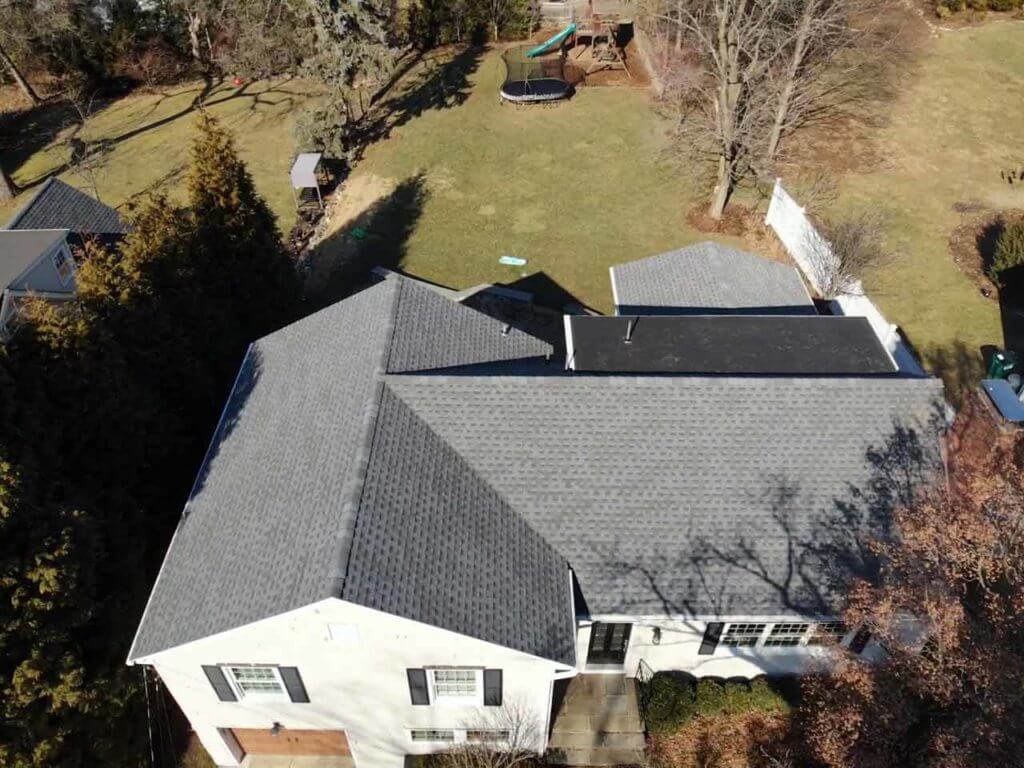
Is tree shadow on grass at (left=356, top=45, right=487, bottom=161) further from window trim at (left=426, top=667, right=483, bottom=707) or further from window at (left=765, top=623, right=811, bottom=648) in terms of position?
window at (left=765, top=623, right=811, bottom=648)

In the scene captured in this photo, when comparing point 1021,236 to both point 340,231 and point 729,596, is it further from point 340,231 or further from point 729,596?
point 340,231

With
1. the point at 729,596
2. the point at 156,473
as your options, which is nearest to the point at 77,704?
the point at 156,473

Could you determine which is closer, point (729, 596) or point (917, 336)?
point (729, 596)

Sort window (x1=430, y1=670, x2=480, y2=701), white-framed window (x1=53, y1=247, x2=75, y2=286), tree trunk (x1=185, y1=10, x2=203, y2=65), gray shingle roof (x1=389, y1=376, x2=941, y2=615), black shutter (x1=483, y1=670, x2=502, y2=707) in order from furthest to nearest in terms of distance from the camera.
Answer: tree trunk (x1=185, y1=10, x2=203, y2=65) → white-framed window (x1=53, y1=247, x2=75, y2=286) → gray shingle roof (x1=389, y1=376, x2=941, y2=615) → window (x1=430, y1=670, x2=480, y2=701) → black shutter (x1=483, y1=670, x2=502, y2=707)

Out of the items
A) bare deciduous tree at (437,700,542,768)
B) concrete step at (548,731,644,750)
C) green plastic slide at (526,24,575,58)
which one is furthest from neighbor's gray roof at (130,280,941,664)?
green plastic slide at (526,24,575,58)

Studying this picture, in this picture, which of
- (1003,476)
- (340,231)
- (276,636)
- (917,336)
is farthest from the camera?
(340,231)

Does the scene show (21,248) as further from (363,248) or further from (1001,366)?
(1001,366)
